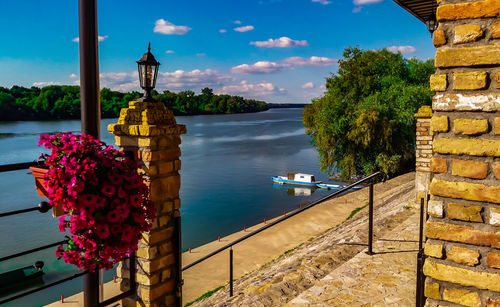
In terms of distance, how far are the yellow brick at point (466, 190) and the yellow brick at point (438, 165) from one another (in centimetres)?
5

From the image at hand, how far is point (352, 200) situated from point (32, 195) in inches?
944

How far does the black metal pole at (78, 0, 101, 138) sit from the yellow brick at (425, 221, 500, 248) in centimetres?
227

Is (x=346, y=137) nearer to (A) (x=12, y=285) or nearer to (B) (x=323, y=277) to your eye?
(A) (x=12, y=285)

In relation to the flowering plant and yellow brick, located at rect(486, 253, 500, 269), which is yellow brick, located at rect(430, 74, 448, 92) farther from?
the flowering plant

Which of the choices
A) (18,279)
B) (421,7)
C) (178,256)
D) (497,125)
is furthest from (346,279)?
(18,279)

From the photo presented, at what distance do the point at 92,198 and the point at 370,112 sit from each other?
24.7m

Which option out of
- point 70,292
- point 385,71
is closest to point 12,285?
point 70,292

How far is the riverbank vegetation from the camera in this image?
83.8ft

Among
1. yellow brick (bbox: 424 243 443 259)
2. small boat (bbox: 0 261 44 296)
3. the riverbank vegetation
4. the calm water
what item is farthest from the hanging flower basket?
the riverbank vegetation

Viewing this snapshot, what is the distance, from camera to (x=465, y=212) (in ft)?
6.26

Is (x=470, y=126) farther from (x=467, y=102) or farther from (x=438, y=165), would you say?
(x=438, y=165)

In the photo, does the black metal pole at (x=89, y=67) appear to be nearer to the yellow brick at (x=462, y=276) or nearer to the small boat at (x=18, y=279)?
the yellow brick at (x=462, y=276)

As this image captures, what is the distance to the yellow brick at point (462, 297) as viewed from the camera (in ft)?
6.25

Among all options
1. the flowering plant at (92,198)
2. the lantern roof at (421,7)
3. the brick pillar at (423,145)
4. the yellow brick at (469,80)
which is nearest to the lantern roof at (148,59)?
the flowering plant at (92,198)
